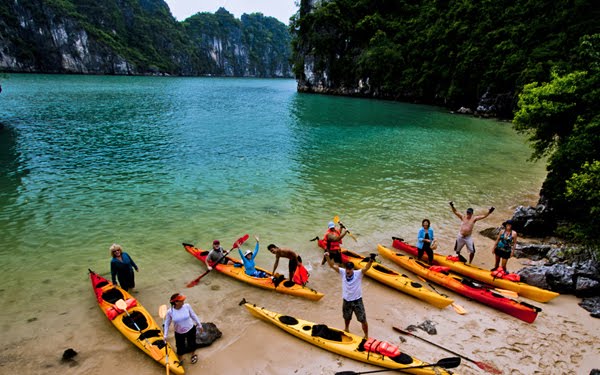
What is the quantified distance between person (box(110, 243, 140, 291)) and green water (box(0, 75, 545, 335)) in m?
0.76

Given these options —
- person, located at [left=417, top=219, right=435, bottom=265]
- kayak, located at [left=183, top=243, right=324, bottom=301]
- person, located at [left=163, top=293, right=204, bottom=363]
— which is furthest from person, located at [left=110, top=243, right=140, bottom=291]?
person, located at [left=417, top=219, right=435, bottom=265]

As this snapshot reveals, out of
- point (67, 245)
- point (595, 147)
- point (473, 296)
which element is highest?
point (595, 147)

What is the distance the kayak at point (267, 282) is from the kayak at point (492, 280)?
4.20 metres

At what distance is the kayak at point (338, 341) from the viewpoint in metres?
6.11

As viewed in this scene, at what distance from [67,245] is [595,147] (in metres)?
17.7

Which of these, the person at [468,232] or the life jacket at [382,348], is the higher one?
the person at [468,232]

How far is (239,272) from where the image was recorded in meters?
9.66

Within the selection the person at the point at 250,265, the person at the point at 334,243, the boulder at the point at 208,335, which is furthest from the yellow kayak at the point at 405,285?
the boulder at the point at 208,335

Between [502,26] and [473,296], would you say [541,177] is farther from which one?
[502,26]

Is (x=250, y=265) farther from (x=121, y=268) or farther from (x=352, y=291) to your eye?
(x=352, y=291)

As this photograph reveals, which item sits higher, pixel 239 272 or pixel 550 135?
pixel 550 135

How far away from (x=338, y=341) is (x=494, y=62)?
5020 centimetres

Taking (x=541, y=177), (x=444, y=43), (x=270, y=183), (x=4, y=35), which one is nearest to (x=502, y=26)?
(x=444, y=43)

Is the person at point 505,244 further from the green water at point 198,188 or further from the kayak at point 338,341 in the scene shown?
the kayak at point 338,341
